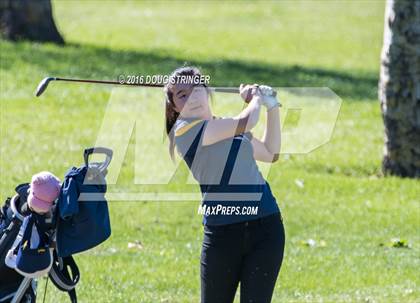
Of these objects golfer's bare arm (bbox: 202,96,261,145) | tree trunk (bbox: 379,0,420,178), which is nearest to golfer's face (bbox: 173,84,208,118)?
golfer's bare arm (bbox: 202,96,261,145)

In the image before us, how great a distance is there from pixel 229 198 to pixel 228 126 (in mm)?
388

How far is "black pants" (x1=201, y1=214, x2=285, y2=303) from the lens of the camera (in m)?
5.58

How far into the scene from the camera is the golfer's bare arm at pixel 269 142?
589cm

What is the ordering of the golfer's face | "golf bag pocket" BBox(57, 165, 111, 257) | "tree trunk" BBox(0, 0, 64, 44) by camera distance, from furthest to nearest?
"tree trunk" BBox(0, 0, 64, 44) < the golfer's face < "golf bag pocket" BBox(57, 165, 111, 257)

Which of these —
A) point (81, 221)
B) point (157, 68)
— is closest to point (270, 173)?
point (157, 68)

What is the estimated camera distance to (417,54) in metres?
12.2

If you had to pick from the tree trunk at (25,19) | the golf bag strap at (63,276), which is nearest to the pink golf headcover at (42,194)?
the golf bag strap at (63,276)

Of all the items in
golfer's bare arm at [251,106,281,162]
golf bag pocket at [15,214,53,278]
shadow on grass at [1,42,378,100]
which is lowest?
shadow on grass at [1,42,378,100]

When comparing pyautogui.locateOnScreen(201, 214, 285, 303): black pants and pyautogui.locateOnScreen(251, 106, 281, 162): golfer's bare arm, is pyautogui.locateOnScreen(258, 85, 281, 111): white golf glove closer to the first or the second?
pyautogui.locateOnScreen(251, 106, 281, 162): golfer's bare arm

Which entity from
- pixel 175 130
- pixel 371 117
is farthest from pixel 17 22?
pixel 175 130

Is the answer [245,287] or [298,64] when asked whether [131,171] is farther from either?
[298,64]

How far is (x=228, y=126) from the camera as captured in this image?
18.4 feet

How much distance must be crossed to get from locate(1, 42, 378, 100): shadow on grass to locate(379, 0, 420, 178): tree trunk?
460 cm

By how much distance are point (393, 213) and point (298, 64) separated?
1041 centimetres
